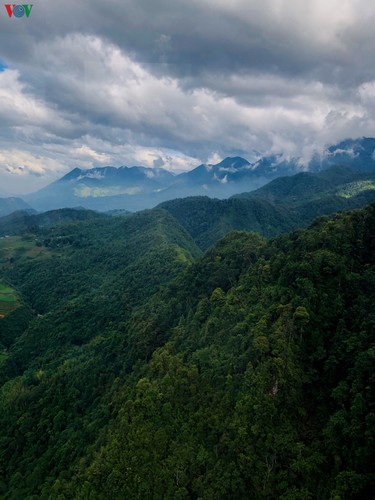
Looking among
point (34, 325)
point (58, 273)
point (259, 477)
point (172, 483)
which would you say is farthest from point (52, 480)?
point (58, 273)

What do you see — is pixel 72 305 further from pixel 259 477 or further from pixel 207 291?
pixel 259 477

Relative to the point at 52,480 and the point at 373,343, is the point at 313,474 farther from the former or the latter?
the point at 52,480

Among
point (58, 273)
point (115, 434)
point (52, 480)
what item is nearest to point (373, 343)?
point (115, 434)

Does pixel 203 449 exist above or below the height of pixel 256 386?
below

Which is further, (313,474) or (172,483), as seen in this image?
(172,483)

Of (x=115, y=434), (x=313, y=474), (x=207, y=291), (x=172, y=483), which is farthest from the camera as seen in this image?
(x=207, y=291)

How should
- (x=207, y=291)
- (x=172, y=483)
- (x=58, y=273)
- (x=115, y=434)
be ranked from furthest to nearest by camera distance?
(x=58, y=273) < (x=207, y=291) < (x=115, y=434) < (x=172, y=483)

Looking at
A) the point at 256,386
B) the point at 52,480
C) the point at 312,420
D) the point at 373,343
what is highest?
the point at 373,343
